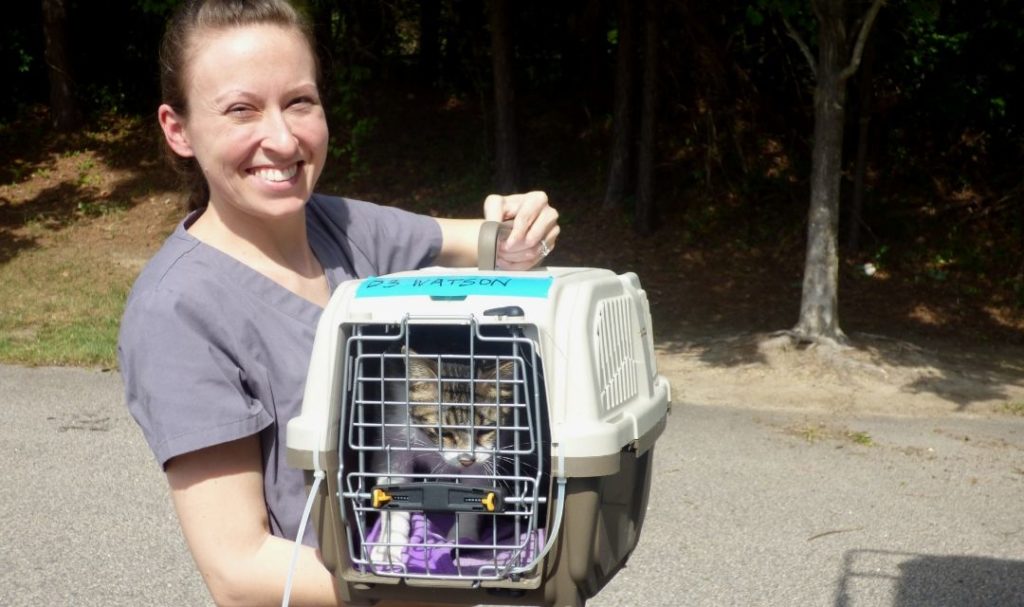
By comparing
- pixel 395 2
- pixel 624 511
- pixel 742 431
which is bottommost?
pixel 742 431

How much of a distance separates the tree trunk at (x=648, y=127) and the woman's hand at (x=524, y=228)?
35.3 feet

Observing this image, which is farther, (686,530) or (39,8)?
(39,8)

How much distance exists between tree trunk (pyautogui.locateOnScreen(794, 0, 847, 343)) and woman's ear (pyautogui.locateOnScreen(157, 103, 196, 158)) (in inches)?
295

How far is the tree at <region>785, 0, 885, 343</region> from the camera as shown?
8.66 m

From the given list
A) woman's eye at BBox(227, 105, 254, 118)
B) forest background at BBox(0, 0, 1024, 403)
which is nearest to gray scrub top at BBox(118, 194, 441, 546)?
woman's eye at BBox(227, 105, 254, 118)

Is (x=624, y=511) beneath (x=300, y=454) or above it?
beneath

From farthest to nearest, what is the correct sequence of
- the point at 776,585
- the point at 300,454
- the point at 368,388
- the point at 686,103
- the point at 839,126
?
the point at 686,103
the point at 839,126
the point at 776,585
the point at 368,388
the point at 300,454

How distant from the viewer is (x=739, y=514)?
5.31m

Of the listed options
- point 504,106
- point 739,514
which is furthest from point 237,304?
point 504,106

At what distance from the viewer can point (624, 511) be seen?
1641 millimetres

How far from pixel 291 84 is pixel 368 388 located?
518mm

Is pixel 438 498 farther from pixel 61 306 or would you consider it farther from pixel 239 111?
pixel 61 306

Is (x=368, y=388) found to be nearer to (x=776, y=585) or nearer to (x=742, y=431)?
(x=776, y=585)

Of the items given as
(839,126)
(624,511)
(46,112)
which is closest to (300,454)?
(624,511)
